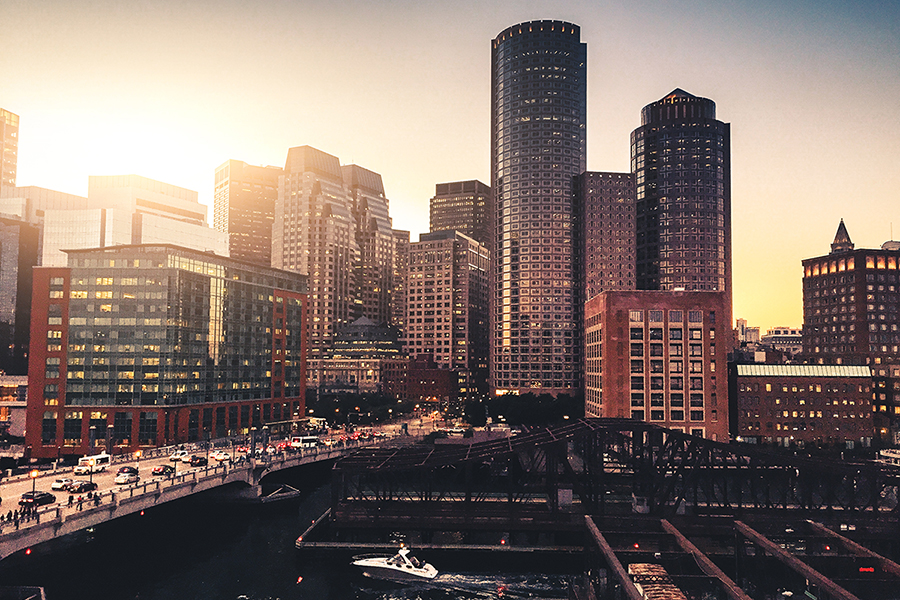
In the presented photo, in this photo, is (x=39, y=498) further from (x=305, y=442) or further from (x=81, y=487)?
(x=305, y=442)

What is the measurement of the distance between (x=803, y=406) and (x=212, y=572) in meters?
146

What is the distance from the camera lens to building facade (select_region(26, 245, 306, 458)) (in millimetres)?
144125

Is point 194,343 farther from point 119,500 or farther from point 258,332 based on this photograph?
point 119,500

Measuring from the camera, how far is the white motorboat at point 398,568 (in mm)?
73812

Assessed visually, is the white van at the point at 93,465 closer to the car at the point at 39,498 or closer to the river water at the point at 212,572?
the river water at the point at 212,572

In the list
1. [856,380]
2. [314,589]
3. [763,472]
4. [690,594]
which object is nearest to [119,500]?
[314,589]

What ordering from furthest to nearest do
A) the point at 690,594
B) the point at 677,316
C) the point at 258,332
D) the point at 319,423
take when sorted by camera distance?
the point at 319,423 → the point at 258,332 → the point at 677,316 → the point at 690,594

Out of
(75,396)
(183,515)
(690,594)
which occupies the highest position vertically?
(75,396)

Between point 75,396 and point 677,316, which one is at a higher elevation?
point 677,316

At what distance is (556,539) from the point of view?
85.7 meters

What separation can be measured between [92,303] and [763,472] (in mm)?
139976

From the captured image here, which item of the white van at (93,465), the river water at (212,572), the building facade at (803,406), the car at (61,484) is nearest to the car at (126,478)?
the white van at (93,465)

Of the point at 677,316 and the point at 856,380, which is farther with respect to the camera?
the point at 856,380

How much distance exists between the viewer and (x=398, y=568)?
74.5 metres
